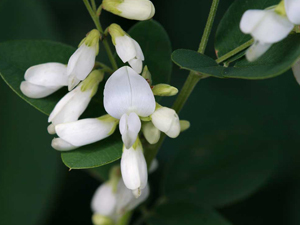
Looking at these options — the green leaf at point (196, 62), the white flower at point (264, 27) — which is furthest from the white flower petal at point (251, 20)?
the green leaf at point (196, 62)

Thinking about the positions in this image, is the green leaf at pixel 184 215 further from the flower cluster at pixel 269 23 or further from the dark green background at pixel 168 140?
the flower cluster at pixel 269 23

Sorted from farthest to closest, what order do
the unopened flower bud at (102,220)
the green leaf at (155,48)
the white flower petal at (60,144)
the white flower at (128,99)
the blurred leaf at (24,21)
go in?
the blurred leaf at (24,21), the unopened flower bud at (102,220), the green leaf at (155,48), the white flower petal at (60,144), the white flower at (128,99)

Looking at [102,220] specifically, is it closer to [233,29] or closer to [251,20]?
[233,29]

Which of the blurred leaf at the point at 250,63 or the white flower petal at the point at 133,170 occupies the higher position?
the blurred leaf at the point at 250,63

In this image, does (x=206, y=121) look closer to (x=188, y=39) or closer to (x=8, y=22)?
(x=188, y=39)

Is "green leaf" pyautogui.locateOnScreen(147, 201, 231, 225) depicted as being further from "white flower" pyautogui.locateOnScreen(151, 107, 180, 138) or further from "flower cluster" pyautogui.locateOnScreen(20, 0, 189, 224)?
"white flower" pyautogui.locateOnScreen(151, 107, 180, 138)

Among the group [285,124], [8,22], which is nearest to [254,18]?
[8,22]
